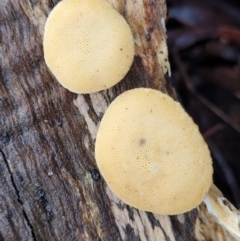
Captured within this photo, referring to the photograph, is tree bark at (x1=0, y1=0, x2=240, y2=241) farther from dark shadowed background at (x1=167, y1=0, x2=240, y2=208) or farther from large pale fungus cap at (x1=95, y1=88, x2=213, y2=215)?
dark shadowed background at (x1=167, y1=0, x2=240, y2=208)

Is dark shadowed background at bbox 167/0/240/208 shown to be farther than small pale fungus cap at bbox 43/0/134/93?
Yes

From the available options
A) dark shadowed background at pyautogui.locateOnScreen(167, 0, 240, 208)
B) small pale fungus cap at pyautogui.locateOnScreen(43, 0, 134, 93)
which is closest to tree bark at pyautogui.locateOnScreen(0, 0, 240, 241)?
small pale fungus cap at pyautogui.locateOnScreen(43, 0, 134, 93)

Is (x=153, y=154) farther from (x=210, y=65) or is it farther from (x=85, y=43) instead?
(x=210, y=65)

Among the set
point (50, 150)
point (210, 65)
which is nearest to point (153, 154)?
point (50, 150)

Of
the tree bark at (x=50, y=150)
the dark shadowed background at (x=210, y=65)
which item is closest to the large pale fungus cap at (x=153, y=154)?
the tree bark at (x=50, y=150)

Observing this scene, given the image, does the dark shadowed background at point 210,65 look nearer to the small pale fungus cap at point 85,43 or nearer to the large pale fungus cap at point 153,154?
the large pale fungus cap at point 153,154

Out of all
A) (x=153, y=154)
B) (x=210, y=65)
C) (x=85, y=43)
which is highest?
(x=85, y=43)

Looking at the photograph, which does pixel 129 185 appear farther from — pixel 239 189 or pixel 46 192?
pixel 239 189
